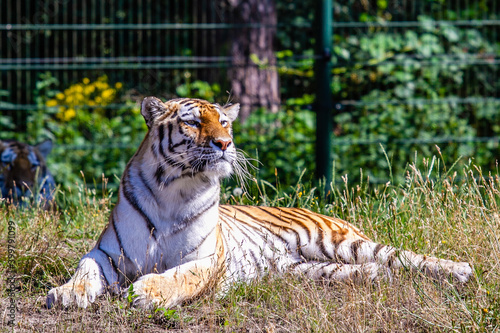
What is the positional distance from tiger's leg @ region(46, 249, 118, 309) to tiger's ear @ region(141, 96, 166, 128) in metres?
0.71

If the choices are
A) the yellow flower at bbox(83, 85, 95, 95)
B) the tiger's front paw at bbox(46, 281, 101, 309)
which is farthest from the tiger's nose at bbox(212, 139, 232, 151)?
the yellow flower at bbox(83, 85, 95, 95)

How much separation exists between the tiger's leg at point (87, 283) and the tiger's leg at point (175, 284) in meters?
0.22

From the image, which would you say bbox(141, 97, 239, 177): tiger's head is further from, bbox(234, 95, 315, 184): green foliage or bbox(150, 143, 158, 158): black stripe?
bbox(234, 95, 315, 184): green foliage

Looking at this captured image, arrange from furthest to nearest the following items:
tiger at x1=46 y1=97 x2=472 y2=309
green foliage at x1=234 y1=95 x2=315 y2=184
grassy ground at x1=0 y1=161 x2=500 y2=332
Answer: green foliage at x1=234 y1=95 x2=315 y2=184, tiger at x1=46 y1=97 x2=472 y2=309, grassy ground at x1=0 y1=161 x2=500 y2=332

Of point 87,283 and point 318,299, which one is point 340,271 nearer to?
point 318,299

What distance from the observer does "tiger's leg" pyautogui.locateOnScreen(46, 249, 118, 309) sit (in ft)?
9.41

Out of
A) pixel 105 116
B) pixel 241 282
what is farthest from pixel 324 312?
pixel 105 116

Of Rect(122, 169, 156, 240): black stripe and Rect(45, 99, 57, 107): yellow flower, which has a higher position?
Rect(45, 99, 57, 107): yellow flower

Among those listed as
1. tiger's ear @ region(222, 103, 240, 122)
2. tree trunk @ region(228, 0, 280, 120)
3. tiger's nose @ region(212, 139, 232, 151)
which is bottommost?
tiger's nose @ region(212, 139, 232, 151)

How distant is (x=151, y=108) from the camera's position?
3.35m

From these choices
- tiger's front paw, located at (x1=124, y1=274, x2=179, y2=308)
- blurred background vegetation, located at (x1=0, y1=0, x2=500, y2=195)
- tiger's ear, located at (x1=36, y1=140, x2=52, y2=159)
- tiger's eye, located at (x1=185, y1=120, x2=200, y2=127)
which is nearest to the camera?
tiger's front paw, located at (x1=124, y1=274, x2=179, y2=308)

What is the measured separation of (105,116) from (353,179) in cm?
308

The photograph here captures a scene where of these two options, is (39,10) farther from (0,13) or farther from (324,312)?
(324,312)

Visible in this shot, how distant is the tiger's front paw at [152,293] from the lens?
2.78 meters
